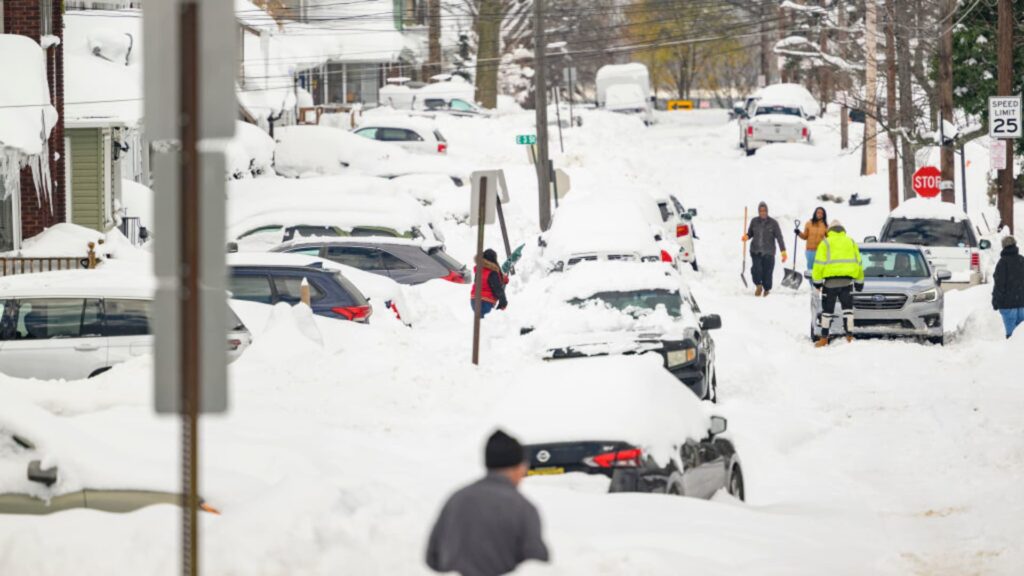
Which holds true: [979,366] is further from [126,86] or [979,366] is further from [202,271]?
[126,86]

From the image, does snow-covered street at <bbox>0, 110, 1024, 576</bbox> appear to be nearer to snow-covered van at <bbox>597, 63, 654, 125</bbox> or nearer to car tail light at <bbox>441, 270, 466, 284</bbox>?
car tail light at <bbox>441, 270, 466, 284</bbox>

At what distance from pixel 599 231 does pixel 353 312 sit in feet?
16.1

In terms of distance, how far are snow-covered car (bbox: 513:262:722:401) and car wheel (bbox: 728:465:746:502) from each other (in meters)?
3.40

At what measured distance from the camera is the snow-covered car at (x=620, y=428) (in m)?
10.3

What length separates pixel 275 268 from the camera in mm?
18953

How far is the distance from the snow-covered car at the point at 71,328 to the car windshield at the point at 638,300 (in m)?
4.59

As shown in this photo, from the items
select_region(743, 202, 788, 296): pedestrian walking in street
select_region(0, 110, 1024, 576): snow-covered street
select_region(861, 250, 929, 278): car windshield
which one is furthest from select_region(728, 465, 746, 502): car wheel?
select_region(743, 202, 788, 296): pedestrian walking in street

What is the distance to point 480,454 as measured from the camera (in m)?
11.1

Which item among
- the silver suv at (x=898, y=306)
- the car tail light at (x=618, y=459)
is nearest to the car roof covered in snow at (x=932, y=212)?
the silver suv at (x=898, y=306)

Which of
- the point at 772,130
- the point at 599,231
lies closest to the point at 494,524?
the point at 599,231

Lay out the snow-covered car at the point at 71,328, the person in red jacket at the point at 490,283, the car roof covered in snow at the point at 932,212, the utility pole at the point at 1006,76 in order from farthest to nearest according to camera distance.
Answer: the utility pole at the point at 1006,76
the car roof covered in snow at the point at 932,212
the person in red jacket at the point at 490,283
the snow-covered car at the point at 71,328

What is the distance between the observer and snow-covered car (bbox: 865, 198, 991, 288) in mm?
27078

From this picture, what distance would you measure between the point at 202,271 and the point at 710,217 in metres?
39.7

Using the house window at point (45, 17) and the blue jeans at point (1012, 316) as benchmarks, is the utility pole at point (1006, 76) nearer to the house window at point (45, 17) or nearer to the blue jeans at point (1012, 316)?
the blue jeans at point (1012, 316)
